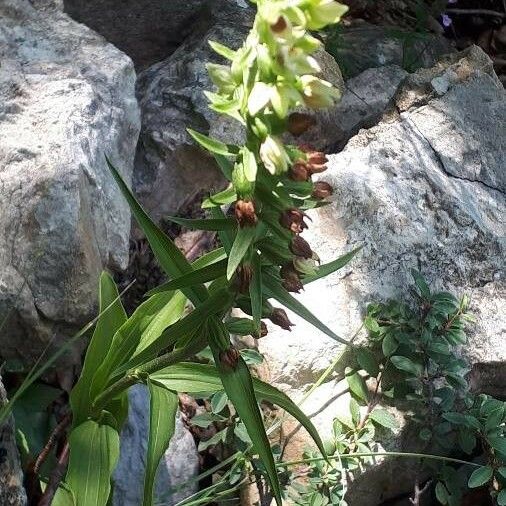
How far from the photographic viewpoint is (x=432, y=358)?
238 cm

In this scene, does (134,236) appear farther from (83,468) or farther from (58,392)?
(83,468)

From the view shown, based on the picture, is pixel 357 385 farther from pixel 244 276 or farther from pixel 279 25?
pixel 279 25

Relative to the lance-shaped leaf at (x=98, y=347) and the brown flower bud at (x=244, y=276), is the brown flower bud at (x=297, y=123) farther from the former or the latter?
the lance-shaped leaf at (x=98, y=347)

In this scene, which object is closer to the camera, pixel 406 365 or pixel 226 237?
pixel 226 237

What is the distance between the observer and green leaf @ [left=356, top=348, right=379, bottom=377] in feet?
8.01

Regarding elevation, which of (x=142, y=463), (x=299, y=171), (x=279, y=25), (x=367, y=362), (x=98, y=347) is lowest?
(x=142, y=463)

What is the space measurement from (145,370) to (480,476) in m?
0.96

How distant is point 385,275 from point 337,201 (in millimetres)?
300

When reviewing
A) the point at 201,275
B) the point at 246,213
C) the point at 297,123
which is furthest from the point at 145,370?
the point at 297,123

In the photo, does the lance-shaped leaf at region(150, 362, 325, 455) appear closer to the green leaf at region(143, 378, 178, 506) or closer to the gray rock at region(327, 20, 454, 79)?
the green leaf at region(143, 378, 178, 506)

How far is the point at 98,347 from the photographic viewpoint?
2.12 meters

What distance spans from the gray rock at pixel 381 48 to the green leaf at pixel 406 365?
1527mm

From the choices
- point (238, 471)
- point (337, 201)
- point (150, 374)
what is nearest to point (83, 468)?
point (150, 374)

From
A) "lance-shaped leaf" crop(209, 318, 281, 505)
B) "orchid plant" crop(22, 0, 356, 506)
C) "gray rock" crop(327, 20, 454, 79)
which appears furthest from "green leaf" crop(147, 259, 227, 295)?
"gray rock" crop(327, 20, 454, 79)
